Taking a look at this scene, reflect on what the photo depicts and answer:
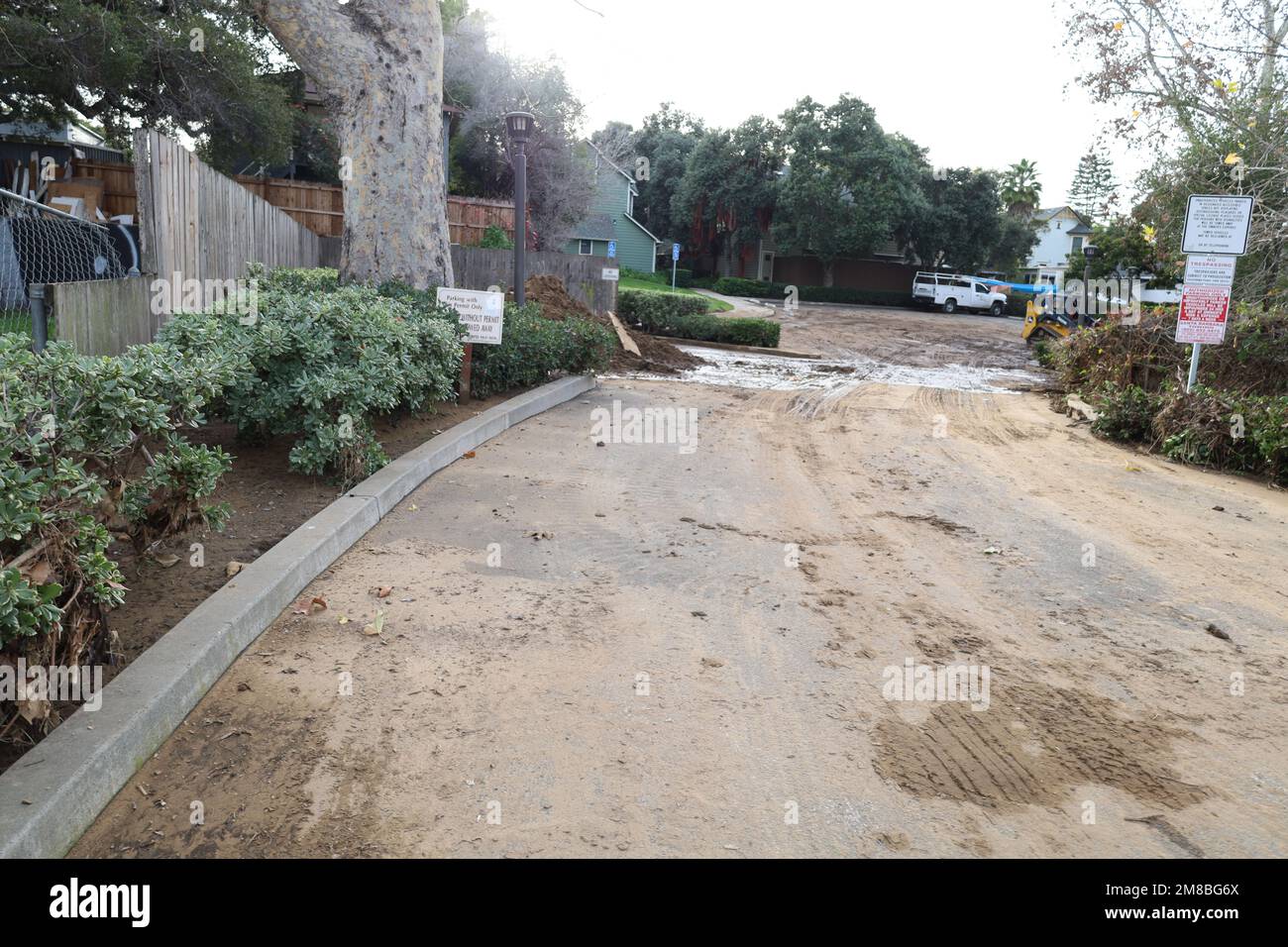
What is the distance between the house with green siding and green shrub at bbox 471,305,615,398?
3175cm

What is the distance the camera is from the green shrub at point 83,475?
115 inches

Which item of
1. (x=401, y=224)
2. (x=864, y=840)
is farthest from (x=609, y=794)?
(x=401, y=224)

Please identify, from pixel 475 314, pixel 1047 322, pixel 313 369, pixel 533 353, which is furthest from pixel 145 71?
pixel 1047 322

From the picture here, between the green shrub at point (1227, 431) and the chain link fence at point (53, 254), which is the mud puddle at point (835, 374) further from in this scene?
the chain link fence at point (53, 254)

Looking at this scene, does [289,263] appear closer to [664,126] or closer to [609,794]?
[609,794]

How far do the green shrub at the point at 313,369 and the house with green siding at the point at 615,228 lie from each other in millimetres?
36752

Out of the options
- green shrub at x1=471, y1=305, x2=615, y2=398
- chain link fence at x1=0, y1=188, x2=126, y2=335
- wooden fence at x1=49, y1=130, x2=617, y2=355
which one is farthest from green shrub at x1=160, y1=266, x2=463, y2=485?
chain link fence at x1=0, y1=188, x2=126, y2=335

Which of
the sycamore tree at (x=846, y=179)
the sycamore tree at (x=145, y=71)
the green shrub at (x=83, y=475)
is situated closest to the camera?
the green shrub at (x=83, y=475)

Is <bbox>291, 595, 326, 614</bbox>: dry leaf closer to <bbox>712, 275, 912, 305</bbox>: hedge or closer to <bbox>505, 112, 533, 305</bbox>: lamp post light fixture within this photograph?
<bbox>505, 112, 533, 305</bbox>: lamp post light fixture

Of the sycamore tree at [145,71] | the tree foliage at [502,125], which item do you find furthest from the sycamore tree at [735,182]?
the sycamore tree at [145,71]

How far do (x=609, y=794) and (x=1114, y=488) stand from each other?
22.5 feet

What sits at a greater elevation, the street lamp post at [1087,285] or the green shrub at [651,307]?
the street lamp post at [1087,285]

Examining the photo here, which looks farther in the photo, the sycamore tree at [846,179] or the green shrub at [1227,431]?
the sycamore tree at [846,179]

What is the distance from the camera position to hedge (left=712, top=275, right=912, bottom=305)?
165ft
